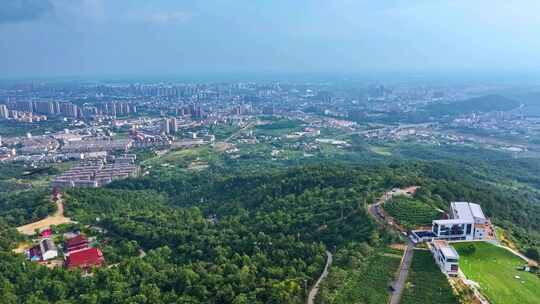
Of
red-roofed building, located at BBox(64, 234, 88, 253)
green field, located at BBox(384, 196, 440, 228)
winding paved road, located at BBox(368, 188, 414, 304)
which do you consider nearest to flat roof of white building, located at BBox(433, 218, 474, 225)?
green field, located at BBox(384, 196, 440, 228)

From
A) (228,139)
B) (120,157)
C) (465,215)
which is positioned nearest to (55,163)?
(120,157)

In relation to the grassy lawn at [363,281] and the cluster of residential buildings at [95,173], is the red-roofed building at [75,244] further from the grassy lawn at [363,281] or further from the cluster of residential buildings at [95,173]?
the cluster of residential buildings at [95,173]

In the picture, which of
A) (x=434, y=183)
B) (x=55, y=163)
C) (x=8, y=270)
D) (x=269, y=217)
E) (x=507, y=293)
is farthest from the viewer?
(x=55, y=163)

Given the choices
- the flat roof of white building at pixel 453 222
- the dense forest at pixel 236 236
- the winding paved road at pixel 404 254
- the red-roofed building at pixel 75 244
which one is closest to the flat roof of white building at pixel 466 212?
the flat roof of white building at pixel 453 222

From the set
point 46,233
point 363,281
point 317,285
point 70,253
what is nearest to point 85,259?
point 70,253

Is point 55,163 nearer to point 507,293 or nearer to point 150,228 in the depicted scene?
point 150,228
